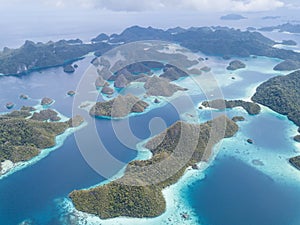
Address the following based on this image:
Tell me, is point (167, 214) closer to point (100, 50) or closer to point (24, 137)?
point (24, 137)

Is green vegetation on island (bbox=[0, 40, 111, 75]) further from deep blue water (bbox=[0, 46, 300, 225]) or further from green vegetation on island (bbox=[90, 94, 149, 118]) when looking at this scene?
deep blue water (bbox=[0, 46, 300, 225])

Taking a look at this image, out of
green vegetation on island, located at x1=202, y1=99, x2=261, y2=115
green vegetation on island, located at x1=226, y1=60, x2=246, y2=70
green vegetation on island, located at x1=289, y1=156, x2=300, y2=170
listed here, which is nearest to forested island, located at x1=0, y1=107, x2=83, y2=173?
green vegetation on island, located at x1=202, y1=99, x2=261, y2=115

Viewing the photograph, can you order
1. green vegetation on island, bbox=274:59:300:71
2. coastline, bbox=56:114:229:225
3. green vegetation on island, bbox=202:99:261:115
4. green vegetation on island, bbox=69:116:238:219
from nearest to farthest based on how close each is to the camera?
coastline, bbox=56:114:229:225 < green vegetation on island, bbox=69:116:238:219 < green vegetation on island, bbox=202:99:261:115 < green vegetation on island, bbox=274:59:300:71

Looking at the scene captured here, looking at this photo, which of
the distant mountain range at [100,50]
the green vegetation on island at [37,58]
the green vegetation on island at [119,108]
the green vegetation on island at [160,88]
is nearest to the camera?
the green vegetation on island at [119,108]

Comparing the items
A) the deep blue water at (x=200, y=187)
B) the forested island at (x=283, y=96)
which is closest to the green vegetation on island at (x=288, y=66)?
the forested island at (x=283, y=96)

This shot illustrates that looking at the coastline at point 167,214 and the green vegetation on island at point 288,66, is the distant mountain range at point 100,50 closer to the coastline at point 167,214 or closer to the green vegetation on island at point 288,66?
the green vegetation on island at point 288,66

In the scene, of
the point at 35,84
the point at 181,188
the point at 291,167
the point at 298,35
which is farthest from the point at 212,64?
the point at 298,35
